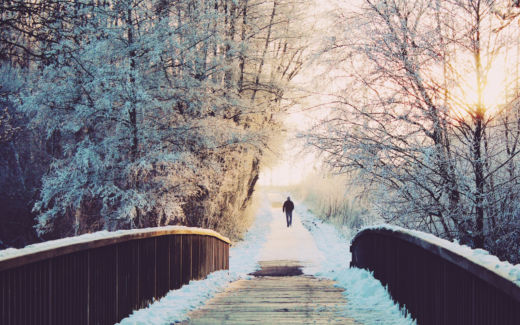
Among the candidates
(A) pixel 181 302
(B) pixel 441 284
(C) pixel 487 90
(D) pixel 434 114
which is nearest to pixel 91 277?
(A) pixel 181 302

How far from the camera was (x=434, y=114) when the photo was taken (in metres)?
8.00

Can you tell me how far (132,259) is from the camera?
5.70 meters

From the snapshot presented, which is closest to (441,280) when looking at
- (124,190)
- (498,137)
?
(498,137)

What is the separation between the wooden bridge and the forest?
1.69 metres

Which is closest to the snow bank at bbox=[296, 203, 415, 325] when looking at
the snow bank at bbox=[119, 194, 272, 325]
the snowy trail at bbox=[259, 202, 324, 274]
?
the snow bank at bbox=[119, 194, 272, 325]

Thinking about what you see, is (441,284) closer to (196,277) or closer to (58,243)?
(58,243)

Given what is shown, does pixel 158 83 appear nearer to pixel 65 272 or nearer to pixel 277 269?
pixel 277 269

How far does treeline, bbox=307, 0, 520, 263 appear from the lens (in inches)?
301

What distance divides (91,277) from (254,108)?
12066mm

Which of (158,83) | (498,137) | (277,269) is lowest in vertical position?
(277,269)

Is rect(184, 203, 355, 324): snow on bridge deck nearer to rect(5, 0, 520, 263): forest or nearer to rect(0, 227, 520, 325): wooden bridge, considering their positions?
rect(0, 227, 520, 325): wooden bridge

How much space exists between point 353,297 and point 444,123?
10.7ft

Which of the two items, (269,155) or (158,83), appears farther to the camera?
(269,155)

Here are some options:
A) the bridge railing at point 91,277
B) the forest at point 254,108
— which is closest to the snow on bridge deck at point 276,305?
the bridge railing at point 91,277
